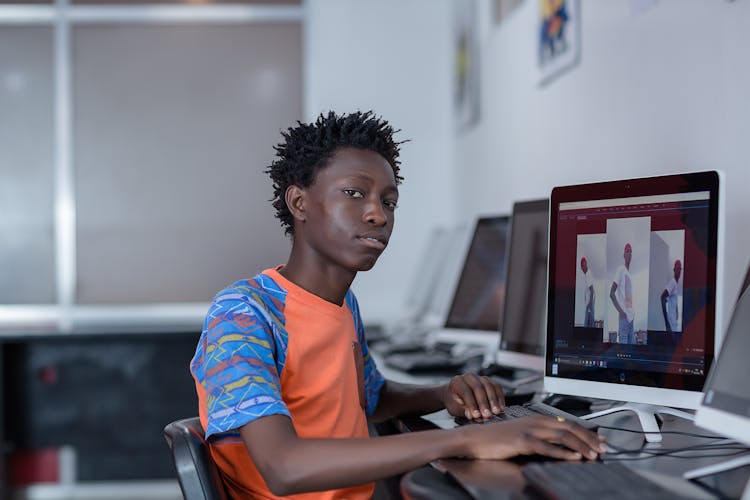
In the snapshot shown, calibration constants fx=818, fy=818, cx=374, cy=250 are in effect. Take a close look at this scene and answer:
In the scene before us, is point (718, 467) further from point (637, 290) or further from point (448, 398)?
point (448, 398)

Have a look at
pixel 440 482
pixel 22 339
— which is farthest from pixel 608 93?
pixel 22 339

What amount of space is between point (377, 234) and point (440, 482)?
1.34ft

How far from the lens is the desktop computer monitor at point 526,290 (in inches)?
73.0

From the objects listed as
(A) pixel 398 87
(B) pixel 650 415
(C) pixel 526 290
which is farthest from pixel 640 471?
(A) pixel 398 87

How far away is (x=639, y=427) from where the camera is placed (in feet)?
4.43

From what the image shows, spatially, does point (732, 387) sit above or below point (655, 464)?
above

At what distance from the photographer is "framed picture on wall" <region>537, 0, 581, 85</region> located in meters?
2.26

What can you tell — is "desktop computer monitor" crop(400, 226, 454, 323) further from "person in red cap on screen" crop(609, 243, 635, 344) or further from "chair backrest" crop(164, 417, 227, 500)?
"chair backrest" crop(164, 417, 227, 500)

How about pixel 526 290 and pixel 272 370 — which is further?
pixel 526 290

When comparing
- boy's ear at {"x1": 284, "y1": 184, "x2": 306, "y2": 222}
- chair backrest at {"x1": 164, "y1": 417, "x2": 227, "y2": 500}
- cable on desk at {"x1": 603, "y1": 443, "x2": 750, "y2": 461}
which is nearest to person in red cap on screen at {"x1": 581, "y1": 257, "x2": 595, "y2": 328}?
cable on desk at {"x1": 603, "y1": 443, "x2": 750, "y2": 461}

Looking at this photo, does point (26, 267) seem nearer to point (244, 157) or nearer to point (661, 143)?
point (244, 157)

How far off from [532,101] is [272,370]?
6.01ft

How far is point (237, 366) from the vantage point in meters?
1.11

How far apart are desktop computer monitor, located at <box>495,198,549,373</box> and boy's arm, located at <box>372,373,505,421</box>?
0.37 meters
